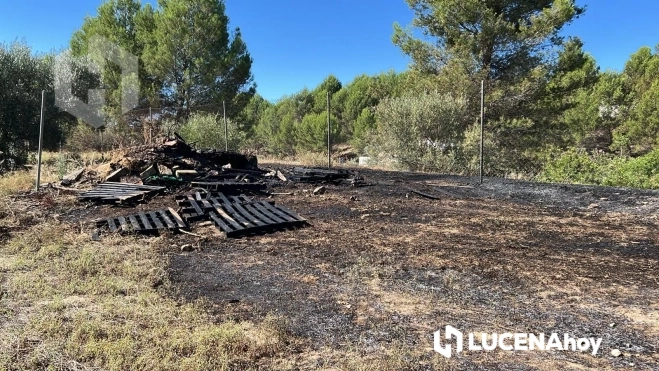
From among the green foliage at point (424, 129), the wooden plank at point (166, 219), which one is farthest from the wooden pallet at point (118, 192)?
the green foliage at point (424, 129)

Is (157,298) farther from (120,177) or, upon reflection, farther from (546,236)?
(120,177)

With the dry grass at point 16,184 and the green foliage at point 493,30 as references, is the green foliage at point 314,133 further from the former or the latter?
the dry grass at point 16,184

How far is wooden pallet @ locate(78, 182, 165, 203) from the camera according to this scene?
6.64 m

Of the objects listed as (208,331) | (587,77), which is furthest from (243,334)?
(587,77)

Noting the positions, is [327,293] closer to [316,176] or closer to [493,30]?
[316,176]

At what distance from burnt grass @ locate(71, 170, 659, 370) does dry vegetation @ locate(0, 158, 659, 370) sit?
2 centimetres

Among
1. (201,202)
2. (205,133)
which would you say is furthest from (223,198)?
(205,133)

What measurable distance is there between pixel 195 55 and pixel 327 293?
1868 cm

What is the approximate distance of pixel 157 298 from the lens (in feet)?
9.46

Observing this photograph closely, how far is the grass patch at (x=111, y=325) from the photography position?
2.05 metres

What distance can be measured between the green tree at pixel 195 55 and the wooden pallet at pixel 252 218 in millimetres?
14915

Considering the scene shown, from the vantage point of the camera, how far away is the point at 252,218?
550 cm

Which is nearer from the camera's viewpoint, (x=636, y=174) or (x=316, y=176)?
(x=316, y=176)

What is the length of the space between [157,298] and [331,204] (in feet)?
13.5
